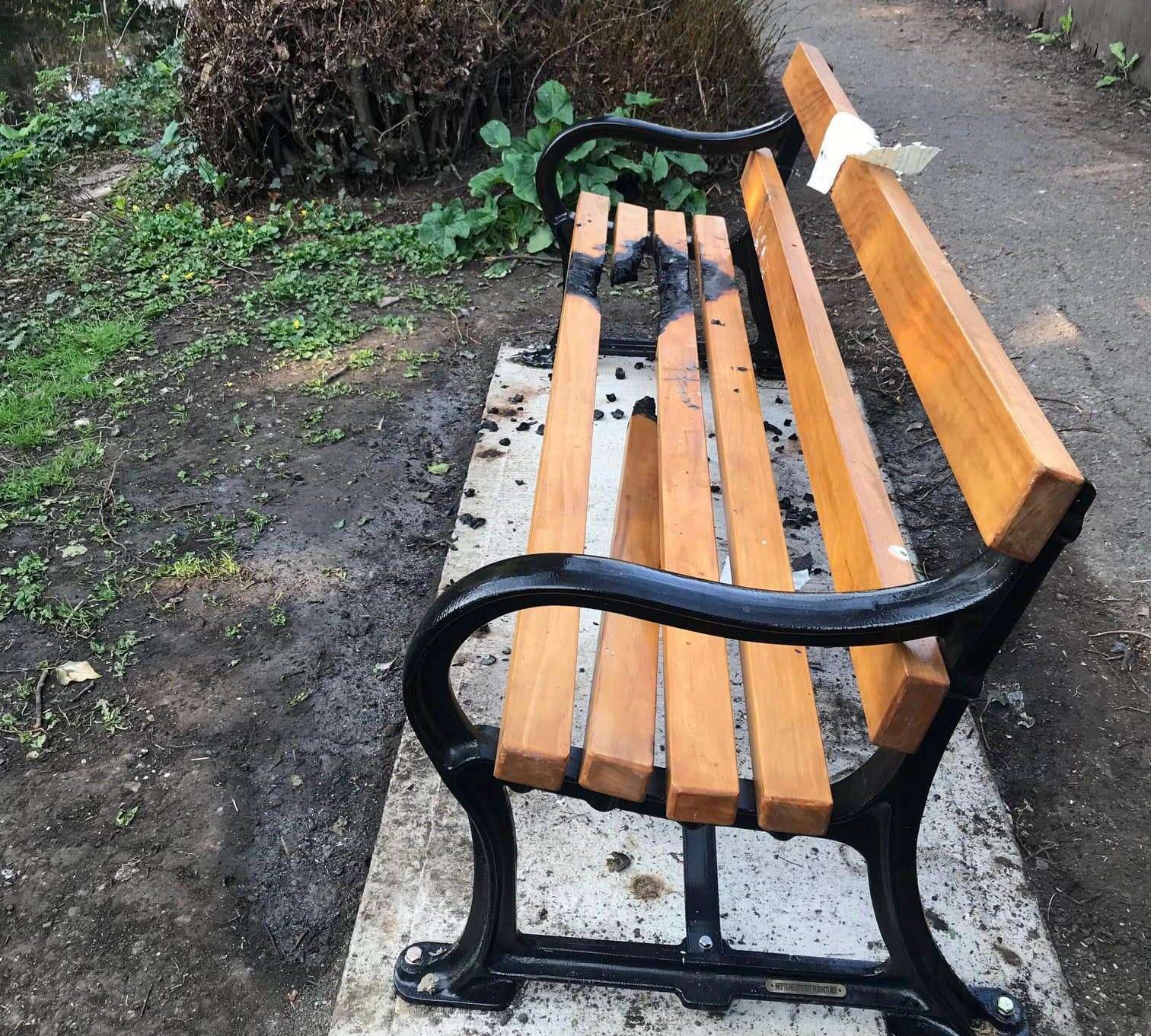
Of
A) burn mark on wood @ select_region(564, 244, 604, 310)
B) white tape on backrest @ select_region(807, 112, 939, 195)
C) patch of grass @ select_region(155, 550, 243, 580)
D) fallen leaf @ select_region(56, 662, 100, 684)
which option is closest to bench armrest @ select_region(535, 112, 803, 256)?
burn mark on wood @ select_region(564, 244, 604, 310)

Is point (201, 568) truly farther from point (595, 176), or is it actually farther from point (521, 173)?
point (595, 176)

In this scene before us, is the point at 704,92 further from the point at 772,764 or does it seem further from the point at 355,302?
the point at 772,764

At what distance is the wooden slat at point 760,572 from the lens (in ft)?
4.61

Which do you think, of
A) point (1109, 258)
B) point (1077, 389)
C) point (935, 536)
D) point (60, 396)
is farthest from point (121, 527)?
point (1109, 258)

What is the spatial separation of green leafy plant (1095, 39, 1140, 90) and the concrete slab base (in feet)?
17.8

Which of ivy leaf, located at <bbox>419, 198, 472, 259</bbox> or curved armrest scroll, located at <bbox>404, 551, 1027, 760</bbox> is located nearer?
curved armrest scroll, located at <bbox>404, 551, 1027, 760</bbox>

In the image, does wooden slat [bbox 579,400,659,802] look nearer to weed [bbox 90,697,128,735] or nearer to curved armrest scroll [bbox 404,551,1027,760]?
curved armrest scroll [bbox 404,551,1027,760]

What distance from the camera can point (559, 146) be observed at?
311cm

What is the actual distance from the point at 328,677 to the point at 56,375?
2.00 metres

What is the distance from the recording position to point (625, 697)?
61.1 inches

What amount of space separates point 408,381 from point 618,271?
1.13 m

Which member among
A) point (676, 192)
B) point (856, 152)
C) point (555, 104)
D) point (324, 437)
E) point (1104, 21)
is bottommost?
point (324, 437)

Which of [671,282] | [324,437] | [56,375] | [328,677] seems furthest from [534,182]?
[328,677]

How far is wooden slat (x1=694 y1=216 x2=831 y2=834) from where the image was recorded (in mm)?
1404
